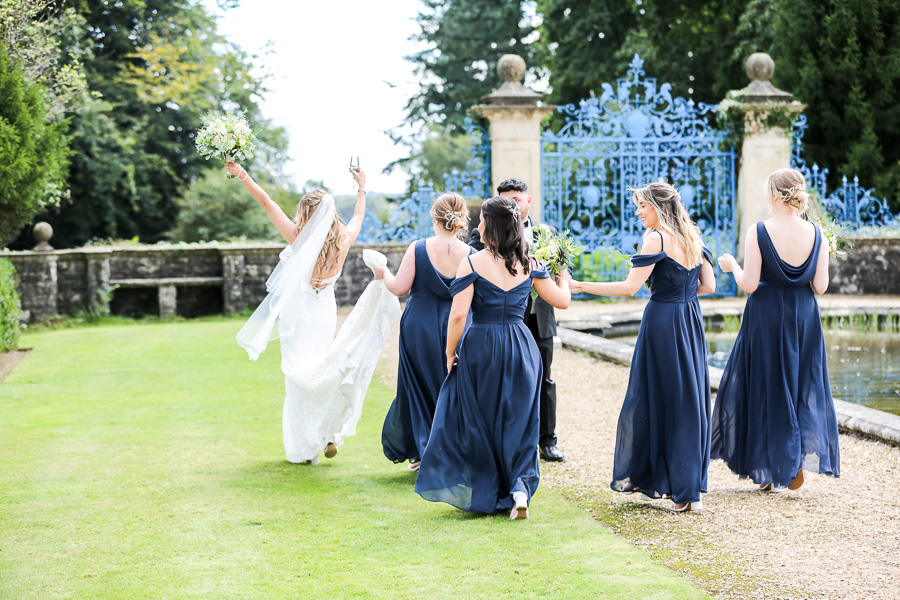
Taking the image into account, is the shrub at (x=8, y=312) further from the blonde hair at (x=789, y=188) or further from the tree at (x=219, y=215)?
the tree at (x=219, y=215)

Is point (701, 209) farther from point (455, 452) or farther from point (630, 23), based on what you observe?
point (455, 452)

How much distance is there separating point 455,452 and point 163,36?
64.0 feet

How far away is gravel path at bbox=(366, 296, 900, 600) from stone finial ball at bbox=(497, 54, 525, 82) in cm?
918

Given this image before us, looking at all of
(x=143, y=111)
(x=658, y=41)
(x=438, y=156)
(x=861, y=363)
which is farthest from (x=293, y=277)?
(x=438, y=156)

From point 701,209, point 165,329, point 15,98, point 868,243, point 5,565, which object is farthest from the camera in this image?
point 701,209

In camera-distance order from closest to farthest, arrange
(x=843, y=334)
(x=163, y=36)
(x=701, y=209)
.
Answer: (x=843, y=334), (x=701, y=209), (x=163, y=36)

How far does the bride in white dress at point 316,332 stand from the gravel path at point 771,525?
135cm

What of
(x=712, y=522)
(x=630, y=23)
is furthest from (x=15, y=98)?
(x=630, y=23)

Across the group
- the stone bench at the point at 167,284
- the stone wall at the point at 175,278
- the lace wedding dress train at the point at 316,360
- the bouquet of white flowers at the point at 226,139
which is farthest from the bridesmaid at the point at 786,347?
the stone bench at the point at 167,284

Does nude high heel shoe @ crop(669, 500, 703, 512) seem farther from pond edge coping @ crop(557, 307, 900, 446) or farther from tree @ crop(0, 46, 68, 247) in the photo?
tree @ crop(0, 46, 68, 247)

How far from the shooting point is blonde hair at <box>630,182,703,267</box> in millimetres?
4895

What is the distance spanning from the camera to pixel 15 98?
A: 34.3 feet

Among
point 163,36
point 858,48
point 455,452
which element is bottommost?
point 455,452

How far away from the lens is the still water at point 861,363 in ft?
25.6
